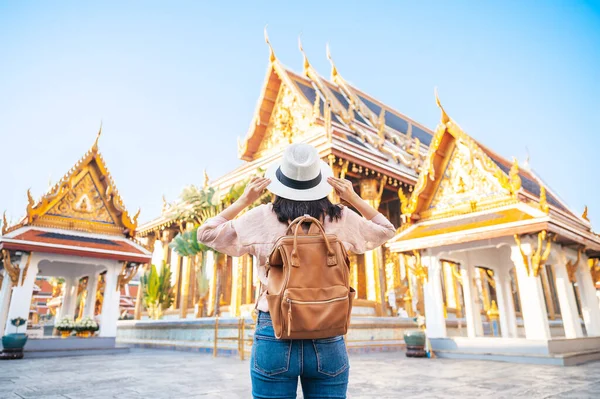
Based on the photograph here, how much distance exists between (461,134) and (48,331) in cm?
1533

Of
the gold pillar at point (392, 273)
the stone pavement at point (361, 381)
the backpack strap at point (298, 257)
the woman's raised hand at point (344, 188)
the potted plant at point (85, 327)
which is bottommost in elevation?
the stone pavement at point (361, 381)

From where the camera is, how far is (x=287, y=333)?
1194 millimetres

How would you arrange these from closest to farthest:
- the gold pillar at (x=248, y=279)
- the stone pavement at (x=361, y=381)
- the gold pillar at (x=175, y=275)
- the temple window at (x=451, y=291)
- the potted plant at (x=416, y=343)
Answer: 1. the stone pavement at (x=361, y=381)
2. the potted plant at (x=416, y=343)
3. the temple window at (x=451, y=291)
4. the gold pillar at (x=248, y=279)
5. the gold pillar at (x=175, y=275)

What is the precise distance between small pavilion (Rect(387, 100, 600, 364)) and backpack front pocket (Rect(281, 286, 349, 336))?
567 cm

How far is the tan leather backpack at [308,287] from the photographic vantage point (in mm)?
1195

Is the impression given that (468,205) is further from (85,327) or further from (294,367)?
(85,327)

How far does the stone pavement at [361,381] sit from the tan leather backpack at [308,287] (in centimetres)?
260

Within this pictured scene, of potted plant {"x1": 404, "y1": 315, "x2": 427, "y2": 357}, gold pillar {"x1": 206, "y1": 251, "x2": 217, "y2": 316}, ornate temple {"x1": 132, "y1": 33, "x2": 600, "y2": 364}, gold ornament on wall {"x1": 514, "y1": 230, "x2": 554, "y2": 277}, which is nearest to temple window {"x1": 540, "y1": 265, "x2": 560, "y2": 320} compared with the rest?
ornate temple {"x1": 132, "y1": 33, "x2": 600, "y2": 364}

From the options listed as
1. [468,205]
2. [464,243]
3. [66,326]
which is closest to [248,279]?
[66,326]

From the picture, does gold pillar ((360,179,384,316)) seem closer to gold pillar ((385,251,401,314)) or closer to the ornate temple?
the ornate temple

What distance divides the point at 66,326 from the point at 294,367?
31.1ft

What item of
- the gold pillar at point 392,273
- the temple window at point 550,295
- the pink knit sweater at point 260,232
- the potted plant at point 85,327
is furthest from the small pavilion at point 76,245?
the temple window at point 550,295

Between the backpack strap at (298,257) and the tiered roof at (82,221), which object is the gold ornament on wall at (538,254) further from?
the tiered roof at (82,221)

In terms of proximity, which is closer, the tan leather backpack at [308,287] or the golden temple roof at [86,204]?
the tan leather backpack at [308,287]
